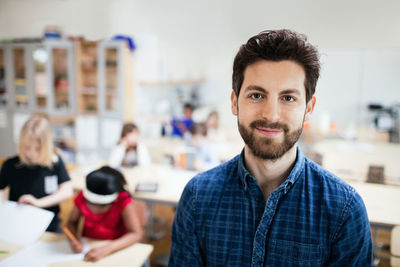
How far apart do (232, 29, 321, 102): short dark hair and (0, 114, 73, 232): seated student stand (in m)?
1.22

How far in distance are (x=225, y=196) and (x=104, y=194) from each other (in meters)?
0.72

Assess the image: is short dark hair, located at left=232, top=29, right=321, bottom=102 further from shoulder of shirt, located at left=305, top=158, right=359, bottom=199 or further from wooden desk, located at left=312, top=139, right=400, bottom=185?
wooden desk, located at left=312, top=139, right=400, bottom=185

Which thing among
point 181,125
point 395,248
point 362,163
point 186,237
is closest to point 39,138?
point 186,237

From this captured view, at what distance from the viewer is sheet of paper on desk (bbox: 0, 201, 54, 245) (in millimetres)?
1097

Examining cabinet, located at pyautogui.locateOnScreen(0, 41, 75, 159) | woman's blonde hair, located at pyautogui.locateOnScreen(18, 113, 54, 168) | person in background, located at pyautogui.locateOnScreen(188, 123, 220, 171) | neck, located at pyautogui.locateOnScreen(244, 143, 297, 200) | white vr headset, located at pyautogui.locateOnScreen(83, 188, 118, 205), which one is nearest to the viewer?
neck, located at pyautogui.locateOnScreen(244, 143, 297, 200)

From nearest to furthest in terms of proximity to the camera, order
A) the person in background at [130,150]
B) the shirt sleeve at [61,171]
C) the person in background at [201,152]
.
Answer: the shirt sleeve at [61,171], the person in background at [201,152], the person in background at [130,150]

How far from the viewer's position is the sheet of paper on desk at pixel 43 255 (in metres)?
1.07

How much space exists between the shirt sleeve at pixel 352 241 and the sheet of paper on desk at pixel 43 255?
0.98 meters

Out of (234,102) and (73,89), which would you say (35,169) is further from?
(73,89)

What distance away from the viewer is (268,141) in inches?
30.7

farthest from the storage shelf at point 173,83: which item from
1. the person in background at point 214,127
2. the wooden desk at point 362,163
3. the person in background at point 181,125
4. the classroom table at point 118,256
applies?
the classroom table at point 118,256

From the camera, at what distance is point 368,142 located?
120 inches

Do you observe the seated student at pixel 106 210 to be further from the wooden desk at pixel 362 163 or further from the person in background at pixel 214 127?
the person in background at pixel 214 127

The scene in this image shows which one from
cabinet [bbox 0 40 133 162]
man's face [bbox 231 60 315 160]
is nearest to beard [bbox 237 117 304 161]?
man's face [bbox 231 60 315 160]
